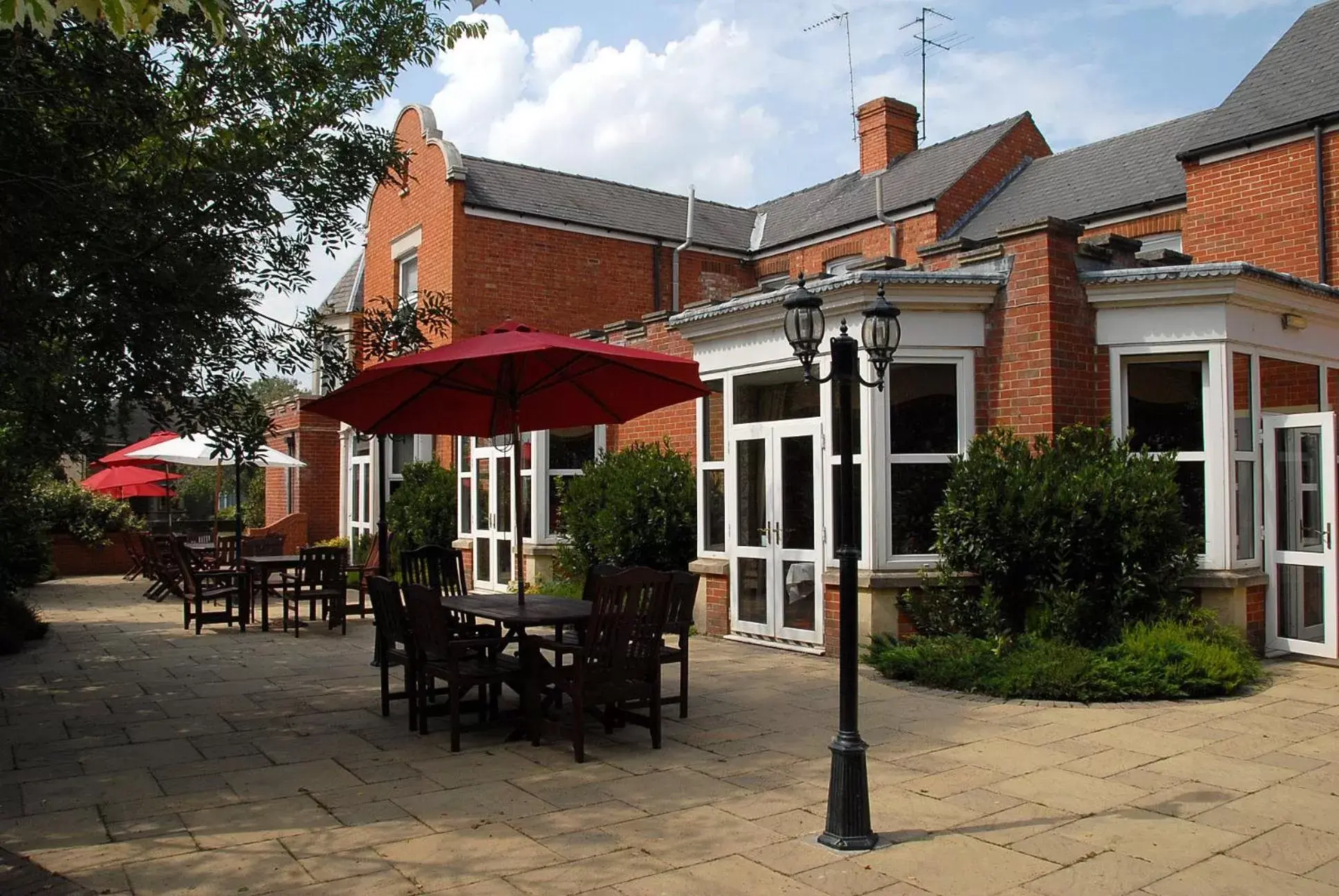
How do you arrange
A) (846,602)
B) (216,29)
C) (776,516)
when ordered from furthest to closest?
(776,516) → (846,602) → (216,29)

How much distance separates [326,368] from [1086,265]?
6.52 m

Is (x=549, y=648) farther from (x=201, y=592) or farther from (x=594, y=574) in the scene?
(x=201, y=592)

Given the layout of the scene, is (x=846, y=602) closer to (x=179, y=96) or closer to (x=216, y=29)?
(x=216, y=29)

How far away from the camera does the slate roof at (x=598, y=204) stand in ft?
55.2

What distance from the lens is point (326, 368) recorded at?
7926 millimetres

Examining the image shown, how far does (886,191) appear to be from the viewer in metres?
18.5

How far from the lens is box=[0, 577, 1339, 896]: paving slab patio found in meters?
4.26

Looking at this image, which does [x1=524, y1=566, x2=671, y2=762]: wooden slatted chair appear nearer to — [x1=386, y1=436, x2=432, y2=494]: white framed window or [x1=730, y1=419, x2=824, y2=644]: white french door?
[x1=730, y1=419, x2=824, y2=644]: white french door

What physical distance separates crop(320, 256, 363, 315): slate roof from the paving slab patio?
1454cm

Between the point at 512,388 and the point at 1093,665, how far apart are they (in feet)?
15.5

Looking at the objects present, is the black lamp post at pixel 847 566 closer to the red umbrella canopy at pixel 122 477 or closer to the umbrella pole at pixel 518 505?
the umbrella pole at pixel 518 505

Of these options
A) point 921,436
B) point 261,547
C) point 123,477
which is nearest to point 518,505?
point 921,436

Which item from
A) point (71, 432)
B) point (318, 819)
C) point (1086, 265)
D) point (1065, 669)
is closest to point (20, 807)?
point (318, 819)

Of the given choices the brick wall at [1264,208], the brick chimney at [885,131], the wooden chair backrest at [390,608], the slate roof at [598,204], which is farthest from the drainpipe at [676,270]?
the wooden chair backrest at [390,608]
